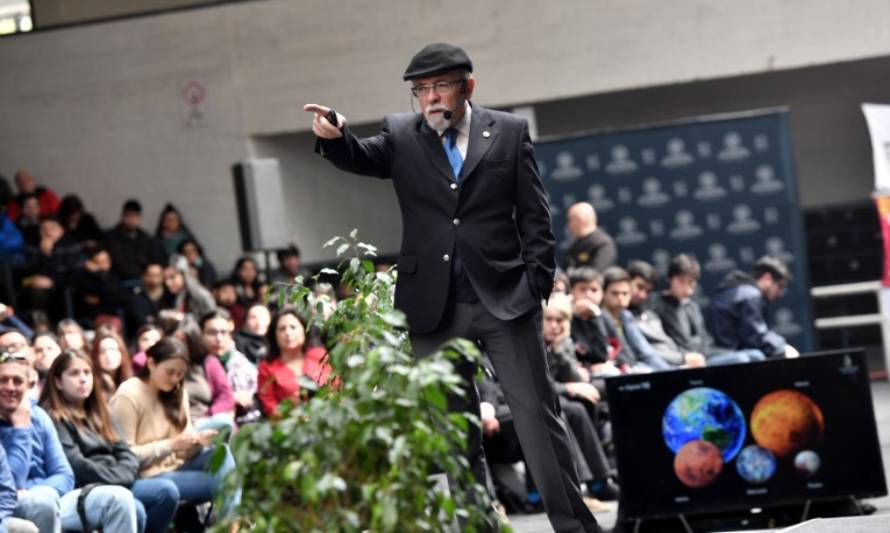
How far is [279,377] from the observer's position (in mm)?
9414

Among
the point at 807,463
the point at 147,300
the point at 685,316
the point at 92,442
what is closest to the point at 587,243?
the point at 685,316

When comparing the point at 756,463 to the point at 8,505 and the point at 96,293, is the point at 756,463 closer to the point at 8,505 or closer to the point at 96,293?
the point at 8,505

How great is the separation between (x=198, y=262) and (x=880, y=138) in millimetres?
6475

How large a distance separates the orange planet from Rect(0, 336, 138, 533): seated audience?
2.76 m

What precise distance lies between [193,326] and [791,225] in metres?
5.36

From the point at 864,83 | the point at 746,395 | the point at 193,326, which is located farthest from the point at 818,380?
the point at 864,83

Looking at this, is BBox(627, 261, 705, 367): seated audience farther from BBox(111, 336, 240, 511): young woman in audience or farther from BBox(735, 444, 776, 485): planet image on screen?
BBox(111, 336, 240, 511): young woman in audience

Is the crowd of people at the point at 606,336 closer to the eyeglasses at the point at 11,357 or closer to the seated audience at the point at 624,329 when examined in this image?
the seated audience at the point at 624,329

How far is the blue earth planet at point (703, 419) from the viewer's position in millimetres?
7695

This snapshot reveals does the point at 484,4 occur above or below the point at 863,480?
above

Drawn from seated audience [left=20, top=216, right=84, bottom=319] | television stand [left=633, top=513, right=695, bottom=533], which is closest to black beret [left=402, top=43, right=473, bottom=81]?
television stand [left=633, top=513, right=695, bottom=533]

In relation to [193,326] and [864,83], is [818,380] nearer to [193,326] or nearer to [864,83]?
[193,326]

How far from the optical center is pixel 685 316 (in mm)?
11797

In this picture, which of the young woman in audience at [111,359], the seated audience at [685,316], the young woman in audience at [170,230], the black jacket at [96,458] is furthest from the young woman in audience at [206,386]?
the young woman in audience at [170,230]
